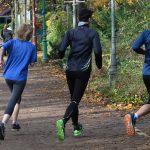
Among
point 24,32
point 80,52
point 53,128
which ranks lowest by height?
point 53,128

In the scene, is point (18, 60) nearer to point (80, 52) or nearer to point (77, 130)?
point (80, 52)

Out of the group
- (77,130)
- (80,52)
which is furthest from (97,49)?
(77,130)

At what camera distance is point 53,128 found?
9867 millimetres

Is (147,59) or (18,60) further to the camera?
(18,60)

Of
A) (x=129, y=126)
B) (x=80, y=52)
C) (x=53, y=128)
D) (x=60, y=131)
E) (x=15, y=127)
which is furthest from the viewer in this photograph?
(x=53, y=128)

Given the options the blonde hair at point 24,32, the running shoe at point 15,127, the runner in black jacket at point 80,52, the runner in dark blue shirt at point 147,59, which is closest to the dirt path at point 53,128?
the running shoe at point 15,127

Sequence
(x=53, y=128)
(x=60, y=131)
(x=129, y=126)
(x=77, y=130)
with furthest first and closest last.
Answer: (x=53, y=128), (x=77, y=130), (x=129, y=126), (x=60, y=131)

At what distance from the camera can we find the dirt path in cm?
831

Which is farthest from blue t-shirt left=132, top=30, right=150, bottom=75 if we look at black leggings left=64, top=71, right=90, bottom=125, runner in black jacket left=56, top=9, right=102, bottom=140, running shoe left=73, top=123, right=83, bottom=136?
running shoe left=73, top=123, right=83, bottom=136

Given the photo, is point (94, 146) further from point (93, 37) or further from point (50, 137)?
point (93, 37)

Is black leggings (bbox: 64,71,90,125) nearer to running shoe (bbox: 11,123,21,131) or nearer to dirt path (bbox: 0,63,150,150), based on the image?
dirt path (bbox: 0,63,150,150)

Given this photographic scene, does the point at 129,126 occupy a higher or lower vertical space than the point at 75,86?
lower

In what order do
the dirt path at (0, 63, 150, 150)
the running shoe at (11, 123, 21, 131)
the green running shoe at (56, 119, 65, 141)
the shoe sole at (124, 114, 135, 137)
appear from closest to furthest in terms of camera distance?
the dirt path at (0, 63, 150, 150) → the green running shoe at (56, 119, 65, 141) → the shoe sole at (124, 114, 135, 137) → the running shoe at (11, 123, 21, 131)

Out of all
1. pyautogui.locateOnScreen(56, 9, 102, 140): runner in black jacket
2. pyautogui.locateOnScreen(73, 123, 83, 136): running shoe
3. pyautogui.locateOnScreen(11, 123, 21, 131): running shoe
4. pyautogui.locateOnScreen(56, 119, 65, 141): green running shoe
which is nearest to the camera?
pyautogui.locateOnScreen(56, 119, 65, 141): green running shoe
